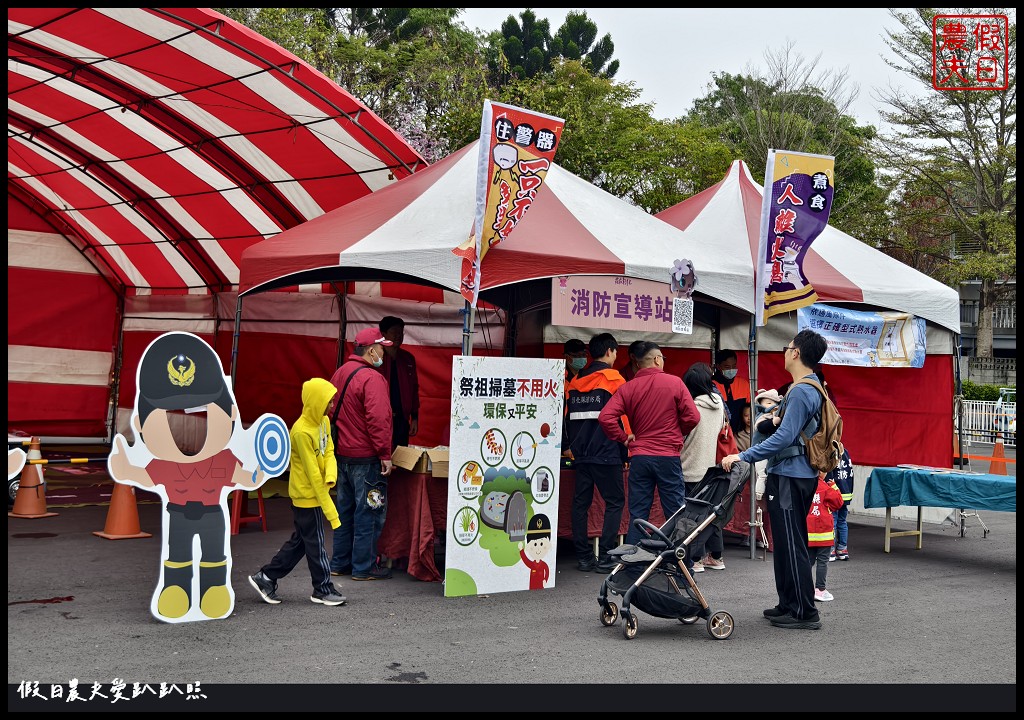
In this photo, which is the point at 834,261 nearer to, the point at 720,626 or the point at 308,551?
the point at 720,626

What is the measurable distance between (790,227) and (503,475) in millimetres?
3534

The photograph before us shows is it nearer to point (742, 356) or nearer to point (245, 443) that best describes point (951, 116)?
point (742, 356)

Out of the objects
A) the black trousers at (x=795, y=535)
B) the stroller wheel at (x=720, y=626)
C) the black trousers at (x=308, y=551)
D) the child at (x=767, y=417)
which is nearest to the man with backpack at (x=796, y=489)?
the black trousers at (x=795, y=535)

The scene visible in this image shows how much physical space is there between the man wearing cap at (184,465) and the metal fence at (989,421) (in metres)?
19.3

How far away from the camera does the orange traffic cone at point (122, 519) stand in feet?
28.0

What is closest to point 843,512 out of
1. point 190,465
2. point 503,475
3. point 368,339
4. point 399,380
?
point 503,475

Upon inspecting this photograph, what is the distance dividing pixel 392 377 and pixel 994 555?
594 cm

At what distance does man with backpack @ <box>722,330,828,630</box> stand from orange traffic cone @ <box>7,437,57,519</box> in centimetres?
685

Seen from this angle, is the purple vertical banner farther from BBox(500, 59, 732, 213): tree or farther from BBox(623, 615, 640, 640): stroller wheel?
BBox(500, 59, 732, 213): tree

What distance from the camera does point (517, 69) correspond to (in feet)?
105

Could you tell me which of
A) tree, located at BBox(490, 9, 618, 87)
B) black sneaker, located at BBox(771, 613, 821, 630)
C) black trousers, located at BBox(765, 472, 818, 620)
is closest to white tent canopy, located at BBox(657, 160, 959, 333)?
black trousers, located at BBox(765, 472, 818, 620)

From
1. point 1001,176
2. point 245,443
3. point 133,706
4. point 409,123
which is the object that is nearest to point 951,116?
point 1001,176

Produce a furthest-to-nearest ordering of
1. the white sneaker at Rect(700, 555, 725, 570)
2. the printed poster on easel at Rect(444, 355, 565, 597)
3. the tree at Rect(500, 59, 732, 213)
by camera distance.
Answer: the tree at Rect(500, 59, 732, 213), the white sneaker at Rect(700, 555, 725, 570), the printed poster on easel at Rect(444, 355, 565, 597)

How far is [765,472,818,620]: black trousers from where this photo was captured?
6.15 m
